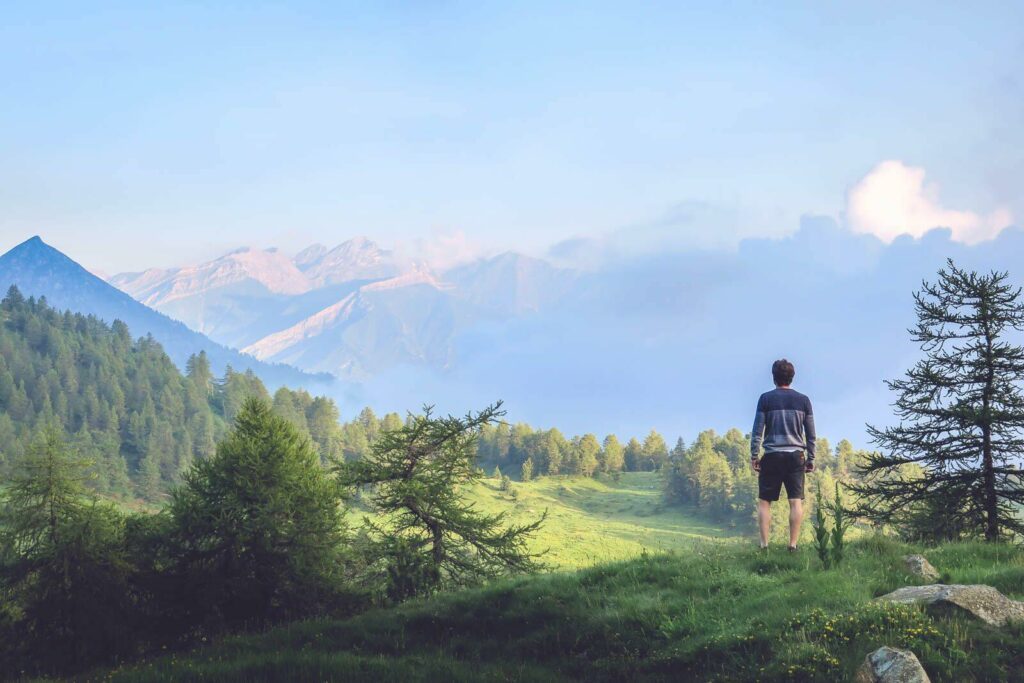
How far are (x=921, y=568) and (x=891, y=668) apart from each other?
4.66 m

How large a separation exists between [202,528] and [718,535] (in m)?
118

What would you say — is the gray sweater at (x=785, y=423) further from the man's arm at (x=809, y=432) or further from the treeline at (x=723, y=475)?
the treeline at (x=723, y=475)

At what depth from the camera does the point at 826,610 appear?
9883 mm

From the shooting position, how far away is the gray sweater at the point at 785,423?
43.1 feet

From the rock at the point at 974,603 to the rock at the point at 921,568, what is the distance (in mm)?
1799

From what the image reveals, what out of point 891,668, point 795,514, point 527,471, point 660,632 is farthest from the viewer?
point 527,471

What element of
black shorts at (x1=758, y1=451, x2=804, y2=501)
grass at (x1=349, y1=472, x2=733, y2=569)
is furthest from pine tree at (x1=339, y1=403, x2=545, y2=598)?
grass at (x1=349, y1=472, x2=733, y2=569)

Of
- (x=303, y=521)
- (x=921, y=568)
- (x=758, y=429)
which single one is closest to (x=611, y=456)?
(x=303, y=521)

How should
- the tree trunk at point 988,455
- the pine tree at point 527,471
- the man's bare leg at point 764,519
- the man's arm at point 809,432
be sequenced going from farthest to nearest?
the pine tree at point 527,471 → the tree trunk at point 988,455 → the man's bare leg at point 764,519 → the man's arm at point 809,432

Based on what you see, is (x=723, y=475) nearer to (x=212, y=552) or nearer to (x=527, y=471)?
(x=527, y=471)

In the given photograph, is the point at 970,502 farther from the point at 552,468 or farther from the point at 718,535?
the point at 552,468

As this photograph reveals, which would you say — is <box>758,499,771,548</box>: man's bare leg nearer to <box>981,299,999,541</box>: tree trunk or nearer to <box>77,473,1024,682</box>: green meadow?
<box>77,473,1024,682</box>: green meadow

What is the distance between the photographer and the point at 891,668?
25.8 feet

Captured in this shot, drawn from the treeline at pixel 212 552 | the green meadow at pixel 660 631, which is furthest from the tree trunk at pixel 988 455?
the treeline at pixel 212 552
